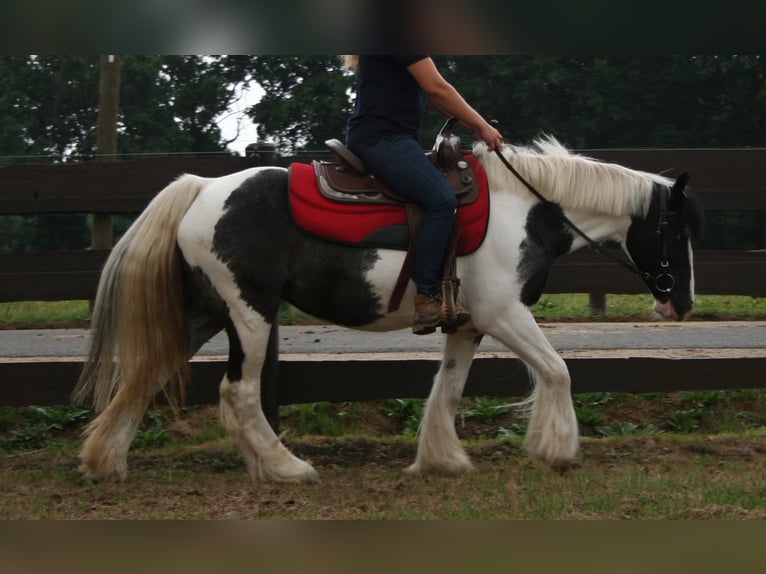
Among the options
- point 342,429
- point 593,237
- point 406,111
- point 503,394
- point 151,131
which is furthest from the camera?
point 151,131

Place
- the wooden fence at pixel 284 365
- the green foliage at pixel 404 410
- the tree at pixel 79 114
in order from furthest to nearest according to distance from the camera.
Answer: the tree at pixel 79 114, the green foliage at pixel 404 410, the wooden fence at pixel 284 365

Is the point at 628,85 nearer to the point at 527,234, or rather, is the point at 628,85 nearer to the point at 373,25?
the point at 527,234

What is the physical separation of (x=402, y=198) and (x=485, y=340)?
3.43 meters

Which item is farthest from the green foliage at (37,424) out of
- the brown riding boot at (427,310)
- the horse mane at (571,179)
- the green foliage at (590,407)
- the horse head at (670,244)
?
the horse head at (670,244)

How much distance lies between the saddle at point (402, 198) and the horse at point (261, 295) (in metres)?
0.12

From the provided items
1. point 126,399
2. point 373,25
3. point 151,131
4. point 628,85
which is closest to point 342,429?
point 126,399

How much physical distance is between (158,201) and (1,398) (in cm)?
167

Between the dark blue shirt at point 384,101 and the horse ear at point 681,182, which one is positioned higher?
the dark blue shirt at point 384,101

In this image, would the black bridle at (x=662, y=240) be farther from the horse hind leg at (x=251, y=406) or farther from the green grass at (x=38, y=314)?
the green grass at (x=38, y=314)

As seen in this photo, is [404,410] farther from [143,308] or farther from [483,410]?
[143,308]

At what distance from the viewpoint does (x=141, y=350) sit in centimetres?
520

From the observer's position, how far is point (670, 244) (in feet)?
18.4

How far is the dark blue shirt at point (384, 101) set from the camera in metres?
5.00

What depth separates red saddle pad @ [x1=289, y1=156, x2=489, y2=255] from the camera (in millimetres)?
5102
